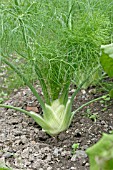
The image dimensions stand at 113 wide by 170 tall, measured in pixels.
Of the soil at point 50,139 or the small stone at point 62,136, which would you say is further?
the small stone at point 62,136

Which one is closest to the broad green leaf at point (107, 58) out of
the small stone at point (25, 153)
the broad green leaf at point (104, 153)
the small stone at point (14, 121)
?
the broad green leaf at point (104, 153)

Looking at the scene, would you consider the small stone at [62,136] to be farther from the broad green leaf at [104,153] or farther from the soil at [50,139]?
the broad green leaf at [104,153]

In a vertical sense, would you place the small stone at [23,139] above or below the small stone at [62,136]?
above

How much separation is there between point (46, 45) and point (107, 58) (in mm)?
744

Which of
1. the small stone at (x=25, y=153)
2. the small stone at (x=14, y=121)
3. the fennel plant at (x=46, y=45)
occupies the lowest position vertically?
the small stone at (x=25, y=153)

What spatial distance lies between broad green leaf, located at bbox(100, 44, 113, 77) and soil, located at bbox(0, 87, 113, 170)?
630 millimetres

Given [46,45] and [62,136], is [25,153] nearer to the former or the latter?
[62,136]

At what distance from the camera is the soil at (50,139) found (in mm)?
1487

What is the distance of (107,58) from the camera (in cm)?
90

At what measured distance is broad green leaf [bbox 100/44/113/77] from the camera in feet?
2.79

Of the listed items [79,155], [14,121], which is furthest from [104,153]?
[14,121]

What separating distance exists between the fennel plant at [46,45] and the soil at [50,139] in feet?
0.22

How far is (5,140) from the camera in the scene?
5.49 feet

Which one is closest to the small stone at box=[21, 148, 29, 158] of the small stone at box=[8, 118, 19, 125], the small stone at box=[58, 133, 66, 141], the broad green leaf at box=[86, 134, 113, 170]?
the small stone at box=[58, 133, 66, 141]
